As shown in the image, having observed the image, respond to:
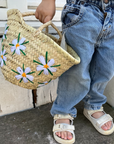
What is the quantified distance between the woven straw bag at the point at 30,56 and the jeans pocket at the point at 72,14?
10 cm

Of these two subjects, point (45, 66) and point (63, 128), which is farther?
point (63, 128)

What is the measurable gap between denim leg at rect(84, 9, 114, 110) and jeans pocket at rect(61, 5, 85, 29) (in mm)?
127

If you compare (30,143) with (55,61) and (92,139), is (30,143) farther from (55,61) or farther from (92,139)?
(55,61)

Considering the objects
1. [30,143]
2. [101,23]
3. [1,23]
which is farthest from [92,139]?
[1,23]

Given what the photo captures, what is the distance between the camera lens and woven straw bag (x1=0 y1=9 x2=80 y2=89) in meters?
0.56

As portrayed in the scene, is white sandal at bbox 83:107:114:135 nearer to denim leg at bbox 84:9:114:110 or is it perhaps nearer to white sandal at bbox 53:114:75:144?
denim leg at bbox 84:9:114:110

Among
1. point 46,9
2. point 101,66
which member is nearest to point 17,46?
point 46,9

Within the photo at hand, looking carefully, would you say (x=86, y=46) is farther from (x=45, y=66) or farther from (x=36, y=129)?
(x=36, y=129)

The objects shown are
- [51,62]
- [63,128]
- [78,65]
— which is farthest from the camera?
[63,128]

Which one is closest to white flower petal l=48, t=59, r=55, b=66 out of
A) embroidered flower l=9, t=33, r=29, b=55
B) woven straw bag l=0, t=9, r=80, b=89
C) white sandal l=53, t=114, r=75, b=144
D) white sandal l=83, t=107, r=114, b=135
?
woven straw bag l=0, t=9, r=80, b=89

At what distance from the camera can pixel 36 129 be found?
862mm

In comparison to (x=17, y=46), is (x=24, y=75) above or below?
below

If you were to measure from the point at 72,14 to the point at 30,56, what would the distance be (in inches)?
11.1

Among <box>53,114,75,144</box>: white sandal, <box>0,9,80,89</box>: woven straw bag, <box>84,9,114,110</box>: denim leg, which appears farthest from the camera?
<box>53,114,75,144</box>: white sandal
